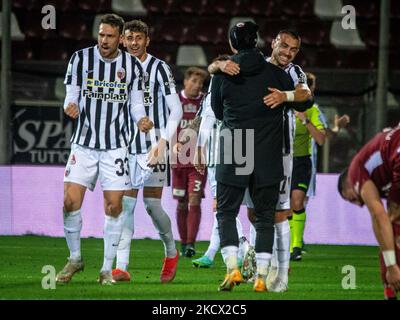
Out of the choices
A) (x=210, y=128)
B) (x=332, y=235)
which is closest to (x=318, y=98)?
(x=332, y=235)

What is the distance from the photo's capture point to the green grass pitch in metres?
7.38

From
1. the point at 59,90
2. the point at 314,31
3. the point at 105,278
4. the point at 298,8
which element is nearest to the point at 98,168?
the point at 105,278

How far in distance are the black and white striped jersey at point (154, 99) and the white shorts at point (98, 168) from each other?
2.35ft

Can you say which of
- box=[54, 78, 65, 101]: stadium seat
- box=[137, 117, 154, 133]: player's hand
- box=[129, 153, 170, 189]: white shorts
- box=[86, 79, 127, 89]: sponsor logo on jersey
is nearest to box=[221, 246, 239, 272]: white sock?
box=[137, 117, 154, 133]: player's hand

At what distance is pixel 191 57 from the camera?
1686 centimetres

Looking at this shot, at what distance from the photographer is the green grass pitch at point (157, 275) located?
7.38 metres

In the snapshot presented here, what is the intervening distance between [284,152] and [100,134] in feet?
4.27

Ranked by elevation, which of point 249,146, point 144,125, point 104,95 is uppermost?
point 104,95

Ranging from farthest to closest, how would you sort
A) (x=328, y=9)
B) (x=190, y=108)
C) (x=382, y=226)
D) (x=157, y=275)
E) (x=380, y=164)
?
(x=328, y=9) < (x=190, y=108) < (x=157, y=275) < (x=380, y=164) < (x=382, y=226)

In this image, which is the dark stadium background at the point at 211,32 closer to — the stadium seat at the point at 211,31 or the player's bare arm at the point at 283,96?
the stadium seat at the point at 211,31

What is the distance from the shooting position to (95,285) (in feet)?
26.1

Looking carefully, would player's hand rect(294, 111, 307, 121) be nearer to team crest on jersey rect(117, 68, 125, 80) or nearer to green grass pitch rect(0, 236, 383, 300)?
green grass pitch rect(0, 236, 383, 300)

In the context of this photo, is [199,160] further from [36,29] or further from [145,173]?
[36,29]

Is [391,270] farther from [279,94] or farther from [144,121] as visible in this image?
[144,121]
